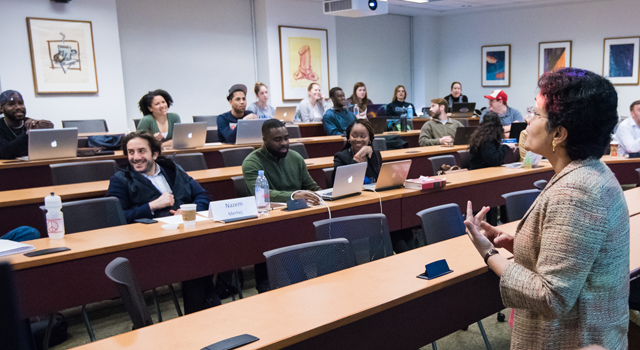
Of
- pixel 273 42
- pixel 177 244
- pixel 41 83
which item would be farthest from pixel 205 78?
pixel 177 244

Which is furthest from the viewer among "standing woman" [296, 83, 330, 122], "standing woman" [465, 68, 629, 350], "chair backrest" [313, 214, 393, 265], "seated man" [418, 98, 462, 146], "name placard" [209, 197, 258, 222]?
"standing woman" [296, 83, 330, 122]

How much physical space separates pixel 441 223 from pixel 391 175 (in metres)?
0.84

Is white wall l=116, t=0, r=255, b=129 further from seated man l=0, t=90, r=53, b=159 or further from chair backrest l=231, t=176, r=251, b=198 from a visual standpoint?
chair backrest l=231, t=176, r=251, b=198

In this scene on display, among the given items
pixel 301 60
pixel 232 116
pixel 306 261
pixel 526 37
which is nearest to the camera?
pixel 306 261

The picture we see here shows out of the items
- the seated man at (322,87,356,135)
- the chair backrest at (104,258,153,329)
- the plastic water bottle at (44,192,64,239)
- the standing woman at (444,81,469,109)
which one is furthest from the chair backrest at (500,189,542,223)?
the standing woman at (444,81,469,109)

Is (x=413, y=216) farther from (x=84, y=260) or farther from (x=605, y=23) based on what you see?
(x=605, y=23)

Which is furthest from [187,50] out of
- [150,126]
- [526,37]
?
[526,37]

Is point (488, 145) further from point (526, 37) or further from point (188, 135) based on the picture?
point (526, 37)

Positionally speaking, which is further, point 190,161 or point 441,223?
point 190,161

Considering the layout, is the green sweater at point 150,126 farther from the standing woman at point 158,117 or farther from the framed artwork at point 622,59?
the framed artwork at point 622,59

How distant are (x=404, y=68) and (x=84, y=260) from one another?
37.0 feet

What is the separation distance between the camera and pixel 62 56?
702 cm

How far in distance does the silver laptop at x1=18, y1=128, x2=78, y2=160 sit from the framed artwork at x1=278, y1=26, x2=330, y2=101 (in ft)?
17.2

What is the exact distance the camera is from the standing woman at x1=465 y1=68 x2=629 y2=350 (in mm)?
1199
